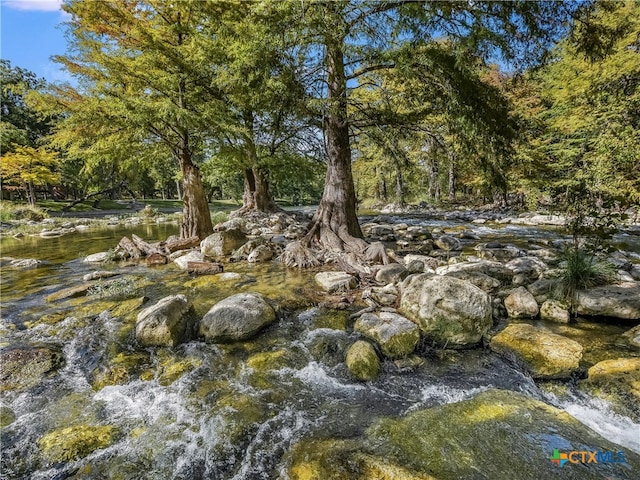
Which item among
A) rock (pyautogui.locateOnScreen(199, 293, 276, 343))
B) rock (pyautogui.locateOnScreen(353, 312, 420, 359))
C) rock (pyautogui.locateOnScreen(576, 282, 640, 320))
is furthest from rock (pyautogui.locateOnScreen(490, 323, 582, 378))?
rock (pyautogui.locateOnScreen(199, 293, 276, 343))

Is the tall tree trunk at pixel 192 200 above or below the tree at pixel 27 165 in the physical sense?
below

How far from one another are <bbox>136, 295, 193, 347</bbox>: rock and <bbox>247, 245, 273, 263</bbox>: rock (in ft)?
13.6

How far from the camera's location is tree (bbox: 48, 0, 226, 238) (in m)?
8.60

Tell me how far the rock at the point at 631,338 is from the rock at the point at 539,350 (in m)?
0.77

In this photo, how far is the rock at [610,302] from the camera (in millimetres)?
4508

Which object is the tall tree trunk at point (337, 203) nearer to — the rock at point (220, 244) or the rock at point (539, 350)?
the rock at point (220, 244)

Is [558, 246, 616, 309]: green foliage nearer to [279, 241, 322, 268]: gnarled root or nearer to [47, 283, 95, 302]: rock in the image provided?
[279, 241, 322, 268]: gnarled root

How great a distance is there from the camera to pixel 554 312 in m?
4.76

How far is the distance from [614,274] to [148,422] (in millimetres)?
7243

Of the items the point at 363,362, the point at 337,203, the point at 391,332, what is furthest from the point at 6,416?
the point at 337,203

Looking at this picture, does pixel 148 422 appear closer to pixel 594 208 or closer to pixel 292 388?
pixel 292 388

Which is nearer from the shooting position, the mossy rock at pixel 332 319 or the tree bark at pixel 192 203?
the mossy rock at pixel 332 319

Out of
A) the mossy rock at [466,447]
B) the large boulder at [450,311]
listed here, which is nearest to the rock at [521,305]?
the large boulder at [450,311]

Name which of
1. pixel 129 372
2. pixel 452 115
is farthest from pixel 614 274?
pixel 129 372
